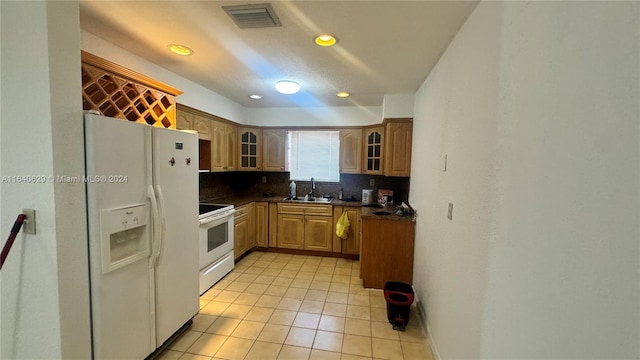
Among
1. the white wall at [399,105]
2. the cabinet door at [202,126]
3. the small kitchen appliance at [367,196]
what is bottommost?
the small kitchen appliance at [367,196]

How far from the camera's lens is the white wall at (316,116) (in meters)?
4.26

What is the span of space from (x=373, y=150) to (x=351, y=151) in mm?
356

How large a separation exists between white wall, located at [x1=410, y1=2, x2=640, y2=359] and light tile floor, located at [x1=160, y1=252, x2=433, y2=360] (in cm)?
90

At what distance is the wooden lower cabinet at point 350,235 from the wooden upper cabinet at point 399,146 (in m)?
0.85

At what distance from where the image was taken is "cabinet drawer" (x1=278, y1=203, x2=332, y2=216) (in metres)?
4.00

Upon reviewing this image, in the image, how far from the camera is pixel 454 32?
178cm

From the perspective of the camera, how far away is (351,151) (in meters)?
4.20

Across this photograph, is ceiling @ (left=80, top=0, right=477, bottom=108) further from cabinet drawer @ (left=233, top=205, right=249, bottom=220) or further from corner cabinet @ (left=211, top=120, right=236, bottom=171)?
cabinet drawer @ (left=233, top=205, right=249, bottom=220)

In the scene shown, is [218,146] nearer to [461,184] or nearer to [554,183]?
[461,184]

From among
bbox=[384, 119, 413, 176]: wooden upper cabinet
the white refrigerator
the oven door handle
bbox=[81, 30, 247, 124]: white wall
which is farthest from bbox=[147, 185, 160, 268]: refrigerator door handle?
bbox=[384, 119, 413, 176]: wooden upper cabinet

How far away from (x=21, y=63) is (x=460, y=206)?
2.51m

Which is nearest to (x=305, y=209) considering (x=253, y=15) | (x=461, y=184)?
(x=461, y=184)

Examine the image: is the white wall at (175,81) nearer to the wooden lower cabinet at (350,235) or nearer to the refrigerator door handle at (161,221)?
the refrigerator door handle at (161,221)

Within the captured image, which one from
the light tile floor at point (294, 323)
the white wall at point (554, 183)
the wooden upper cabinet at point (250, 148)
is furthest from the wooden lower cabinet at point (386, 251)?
the wooden upper cabinet at point (250, 148)
